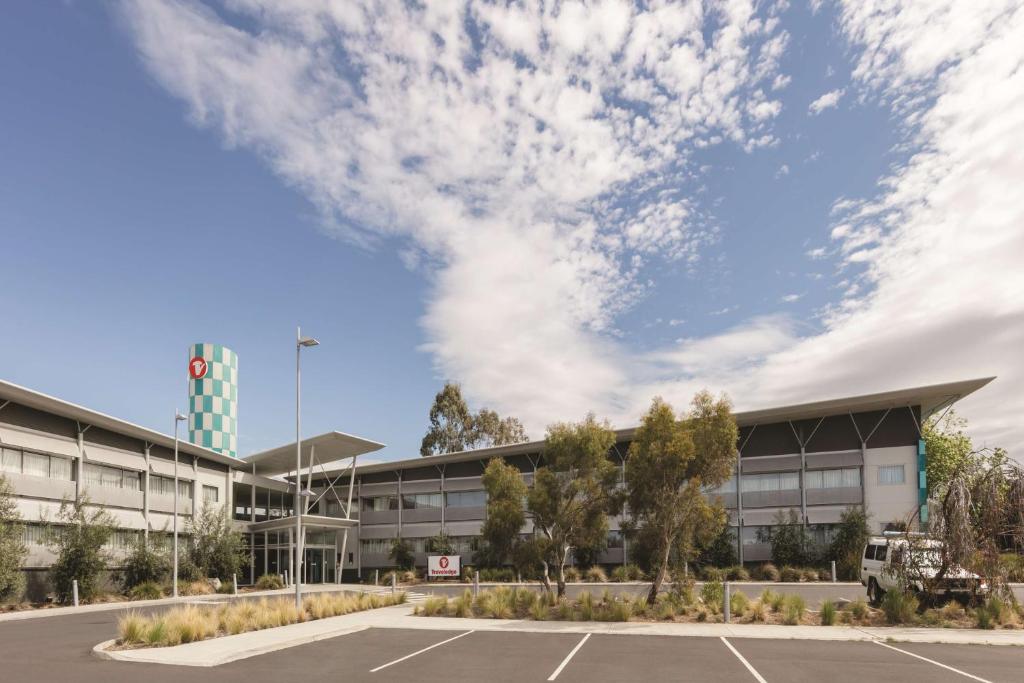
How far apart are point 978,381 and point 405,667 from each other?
34.6m

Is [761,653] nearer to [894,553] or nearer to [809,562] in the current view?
[894,553]

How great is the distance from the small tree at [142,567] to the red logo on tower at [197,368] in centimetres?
2171

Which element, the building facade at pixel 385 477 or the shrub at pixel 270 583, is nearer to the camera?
the building facade at pixel 385 477

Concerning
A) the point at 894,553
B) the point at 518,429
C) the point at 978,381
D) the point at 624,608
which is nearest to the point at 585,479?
the point at 624,608

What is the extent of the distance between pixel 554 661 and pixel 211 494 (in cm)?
4546

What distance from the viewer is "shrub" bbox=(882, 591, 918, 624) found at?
2089 centimetres

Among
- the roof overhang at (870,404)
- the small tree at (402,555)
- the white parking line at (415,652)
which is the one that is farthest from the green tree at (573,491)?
the small tree at (402,555)

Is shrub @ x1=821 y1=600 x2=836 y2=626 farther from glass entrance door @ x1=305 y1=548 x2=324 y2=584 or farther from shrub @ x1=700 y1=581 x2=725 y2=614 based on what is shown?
glass entrance door @ x1=305 y1=548 x2=324 y2=584

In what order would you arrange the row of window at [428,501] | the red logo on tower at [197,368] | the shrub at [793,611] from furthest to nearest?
the red logo on tower at [197,368]
the row of window at [428,501]
the shrub at [793,611]

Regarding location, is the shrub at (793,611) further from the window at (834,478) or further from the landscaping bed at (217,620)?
the window at (834,478)

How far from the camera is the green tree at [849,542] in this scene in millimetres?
41188

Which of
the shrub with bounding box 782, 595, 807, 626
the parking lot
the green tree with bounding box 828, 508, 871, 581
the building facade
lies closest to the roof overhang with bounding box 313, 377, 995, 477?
the building facade

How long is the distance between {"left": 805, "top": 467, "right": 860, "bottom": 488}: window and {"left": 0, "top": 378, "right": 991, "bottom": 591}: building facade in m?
0.06

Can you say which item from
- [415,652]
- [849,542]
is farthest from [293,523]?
[415,652]
